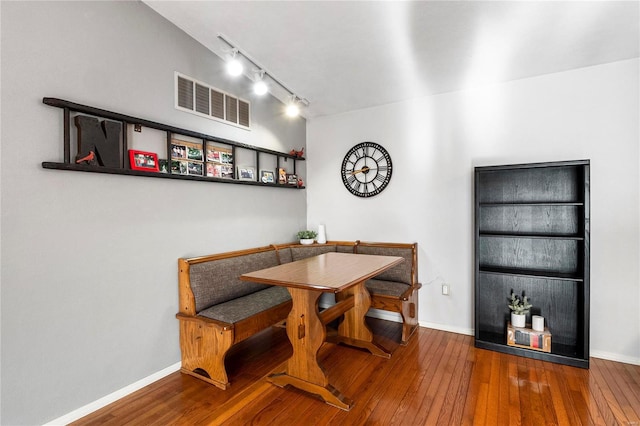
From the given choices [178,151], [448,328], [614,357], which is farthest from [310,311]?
[614,357]

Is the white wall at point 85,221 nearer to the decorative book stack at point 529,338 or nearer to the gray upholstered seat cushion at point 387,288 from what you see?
the gray upholstered seat cushion at point 387,288

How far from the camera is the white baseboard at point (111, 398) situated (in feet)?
6.35

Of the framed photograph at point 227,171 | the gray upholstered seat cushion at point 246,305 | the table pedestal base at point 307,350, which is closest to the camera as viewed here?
the table pedestal base at point 307,350

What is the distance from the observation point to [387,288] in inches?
126

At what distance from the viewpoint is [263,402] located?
213 centimetres

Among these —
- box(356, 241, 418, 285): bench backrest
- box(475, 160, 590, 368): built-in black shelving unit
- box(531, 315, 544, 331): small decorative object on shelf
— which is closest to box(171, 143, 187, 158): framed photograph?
box(356, 241, 418, 285): bench backrest

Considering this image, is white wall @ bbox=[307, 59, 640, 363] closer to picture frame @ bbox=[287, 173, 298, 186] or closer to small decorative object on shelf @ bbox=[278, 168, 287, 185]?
picture frame @ bbox=[287, 173, 298, 186]

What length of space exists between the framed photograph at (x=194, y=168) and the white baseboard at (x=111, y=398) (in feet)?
5.26

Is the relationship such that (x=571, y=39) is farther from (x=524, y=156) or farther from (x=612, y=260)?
(x=612, y=260)

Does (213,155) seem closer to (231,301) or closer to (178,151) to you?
(178,151)

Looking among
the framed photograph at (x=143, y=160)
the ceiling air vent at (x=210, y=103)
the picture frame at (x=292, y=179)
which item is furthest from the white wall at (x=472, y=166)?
the framed photograph at (x=143, y=160)

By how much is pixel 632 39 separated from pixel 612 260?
69.6 inches

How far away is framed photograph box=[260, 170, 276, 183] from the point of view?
351 cm

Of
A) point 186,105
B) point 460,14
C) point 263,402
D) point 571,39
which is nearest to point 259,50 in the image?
point 186,105
